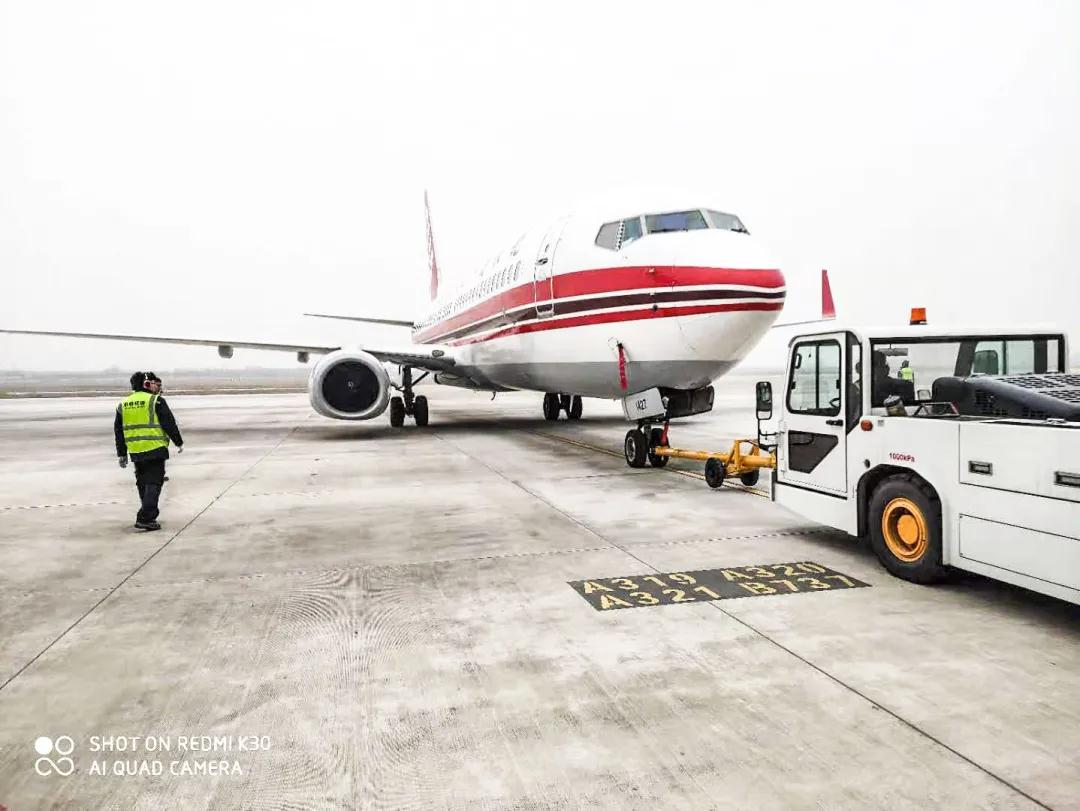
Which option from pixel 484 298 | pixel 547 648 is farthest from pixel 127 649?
pixel 484 298

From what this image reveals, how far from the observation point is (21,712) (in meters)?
3.40

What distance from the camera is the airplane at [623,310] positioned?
979 centimetres

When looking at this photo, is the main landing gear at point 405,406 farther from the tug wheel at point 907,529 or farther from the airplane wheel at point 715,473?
the tug wheel at point 907,529

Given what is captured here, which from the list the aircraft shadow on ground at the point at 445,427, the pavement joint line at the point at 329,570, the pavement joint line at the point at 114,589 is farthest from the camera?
the aircraft shadow on ground at the point at 445,427

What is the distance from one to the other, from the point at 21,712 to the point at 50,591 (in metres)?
2.27

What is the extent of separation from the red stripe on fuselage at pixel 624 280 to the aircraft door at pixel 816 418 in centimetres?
332

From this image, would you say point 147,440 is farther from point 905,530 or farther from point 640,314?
point 905,530

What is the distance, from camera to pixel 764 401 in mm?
7035

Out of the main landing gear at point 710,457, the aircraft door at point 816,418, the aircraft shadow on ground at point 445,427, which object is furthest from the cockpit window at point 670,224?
the aircraft shadow on ground at point 445,427

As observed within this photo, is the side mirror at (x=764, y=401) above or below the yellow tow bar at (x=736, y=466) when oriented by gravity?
above

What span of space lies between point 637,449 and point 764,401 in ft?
14.3

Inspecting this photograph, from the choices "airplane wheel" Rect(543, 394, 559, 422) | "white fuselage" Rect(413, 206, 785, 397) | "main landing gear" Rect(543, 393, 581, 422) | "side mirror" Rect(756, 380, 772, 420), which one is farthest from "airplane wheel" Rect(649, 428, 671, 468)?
"main landing gear" Rect(543, 393, 581, 422)

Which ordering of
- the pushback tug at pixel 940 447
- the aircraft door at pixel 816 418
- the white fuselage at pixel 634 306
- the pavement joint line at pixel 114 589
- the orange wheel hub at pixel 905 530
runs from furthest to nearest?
the white fuselage at pixel 634 306
the aircraft door at pixel 816 418
the orange wheel hub at pixel 905 530
the pushback tug at pixel 940 447
the pavement joint line at pixel 114 589

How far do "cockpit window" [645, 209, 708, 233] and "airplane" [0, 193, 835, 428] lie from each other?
0.02 meters
